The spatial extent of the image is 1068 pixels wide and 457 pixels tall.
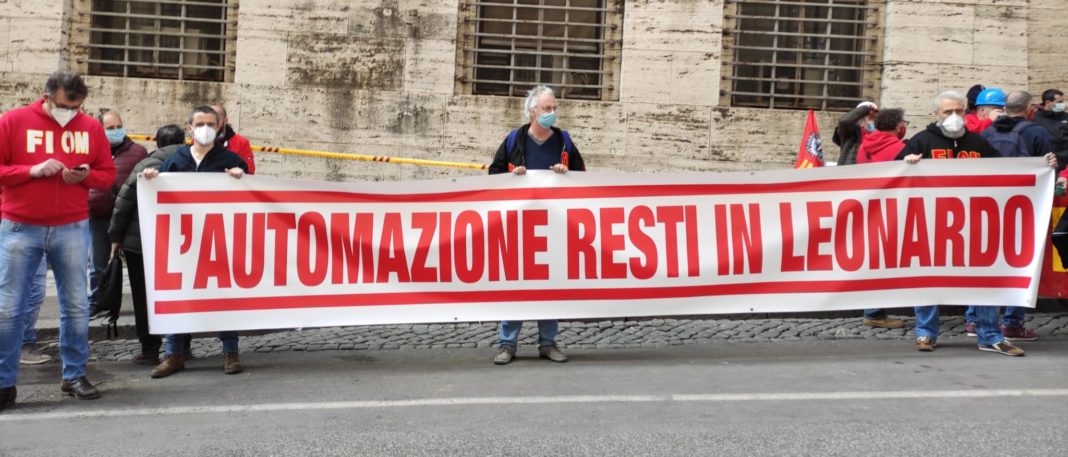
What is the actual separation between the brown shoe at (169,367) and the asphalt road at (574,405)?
120mm

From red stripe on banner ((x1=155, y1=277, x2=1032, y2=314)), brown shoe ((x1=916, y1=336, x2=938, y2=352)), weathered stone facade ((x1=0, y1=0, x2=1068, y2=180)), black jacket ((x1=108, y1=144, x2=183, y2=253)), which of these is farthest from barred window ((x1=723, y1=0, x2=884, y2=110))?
black jacket ((x1=108, y1=144, x2=183, y2=253))

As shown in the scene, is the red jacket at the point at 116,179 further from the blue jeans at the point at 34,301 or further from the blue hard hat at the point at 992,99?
the blue hard hat at the point at 992,99

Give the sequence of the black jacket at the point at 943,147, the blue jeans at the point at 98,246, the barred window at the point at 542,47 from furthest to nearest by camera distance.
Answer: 1. the barred window at the point at 542,47
2. the blue jeans at the point at 98,246
3. the black jacket at the point at 943,147

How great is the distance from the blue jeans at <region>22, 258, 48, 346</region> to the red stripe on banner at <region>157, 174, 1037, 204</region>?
33.7 inches

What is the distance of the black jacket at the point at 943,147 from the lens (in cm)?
736

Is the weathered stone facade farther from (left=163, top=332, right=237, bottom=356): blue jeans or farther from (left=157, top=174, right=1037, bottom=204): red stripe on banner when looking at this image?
(left=163, top=332, right=237, bottom=356): blue jeans

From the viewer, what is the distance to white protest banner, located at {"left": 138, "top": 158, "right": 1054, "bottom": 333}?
22.3ft

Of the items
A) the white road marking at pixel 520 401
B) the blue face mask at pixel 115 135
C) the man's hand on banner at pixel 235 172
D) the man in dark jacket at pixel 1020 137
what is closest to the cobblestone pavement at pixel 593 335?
the man in dark jacket at pixel 1020 137

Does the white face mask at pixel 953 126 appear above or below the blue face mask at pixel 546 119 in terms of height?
above

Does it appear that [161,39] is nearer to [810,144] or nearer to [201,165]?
[201,165]

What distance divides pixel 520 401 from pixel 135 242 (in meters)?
2.88

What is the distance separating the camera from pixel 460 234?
7.01 m

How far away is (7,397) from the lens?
5.71 metres

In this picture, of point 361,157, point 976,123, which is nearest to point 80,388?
point 361,157
